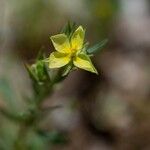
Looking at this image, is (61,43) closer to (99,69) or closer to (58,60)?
(58,60)

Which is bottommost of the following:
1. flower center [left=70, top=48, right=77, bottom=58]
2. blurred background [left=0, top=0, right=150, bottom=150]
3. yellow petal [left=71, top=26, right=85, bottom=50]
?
blurred background [left=0, top=0, right=150, bottom=150]

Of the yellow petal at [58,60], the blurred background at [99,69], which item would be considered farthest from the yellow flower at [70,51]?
the blurred background at [99,69]

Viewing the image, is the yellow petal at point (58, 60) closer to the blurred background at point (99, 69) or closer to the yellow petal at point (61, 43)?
the yellow petal at point (61, 43)

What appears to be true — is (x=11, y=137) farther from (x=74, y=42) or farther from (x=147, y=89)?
(x=147, y=89)

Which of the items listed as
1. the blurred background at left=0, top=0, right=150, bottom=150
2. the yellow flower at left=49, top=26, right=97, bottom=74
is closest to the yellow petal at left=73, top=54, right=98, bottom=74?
the yellow flower at left=49, top=26, right=97, bottom=74

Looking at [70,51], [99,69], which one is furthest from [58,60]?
[99,69]

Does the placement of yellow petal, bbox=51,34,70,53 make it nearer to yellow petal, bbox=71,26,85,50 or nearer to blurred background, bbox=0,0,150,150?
yellow petal, bbox=71,26,85,50
